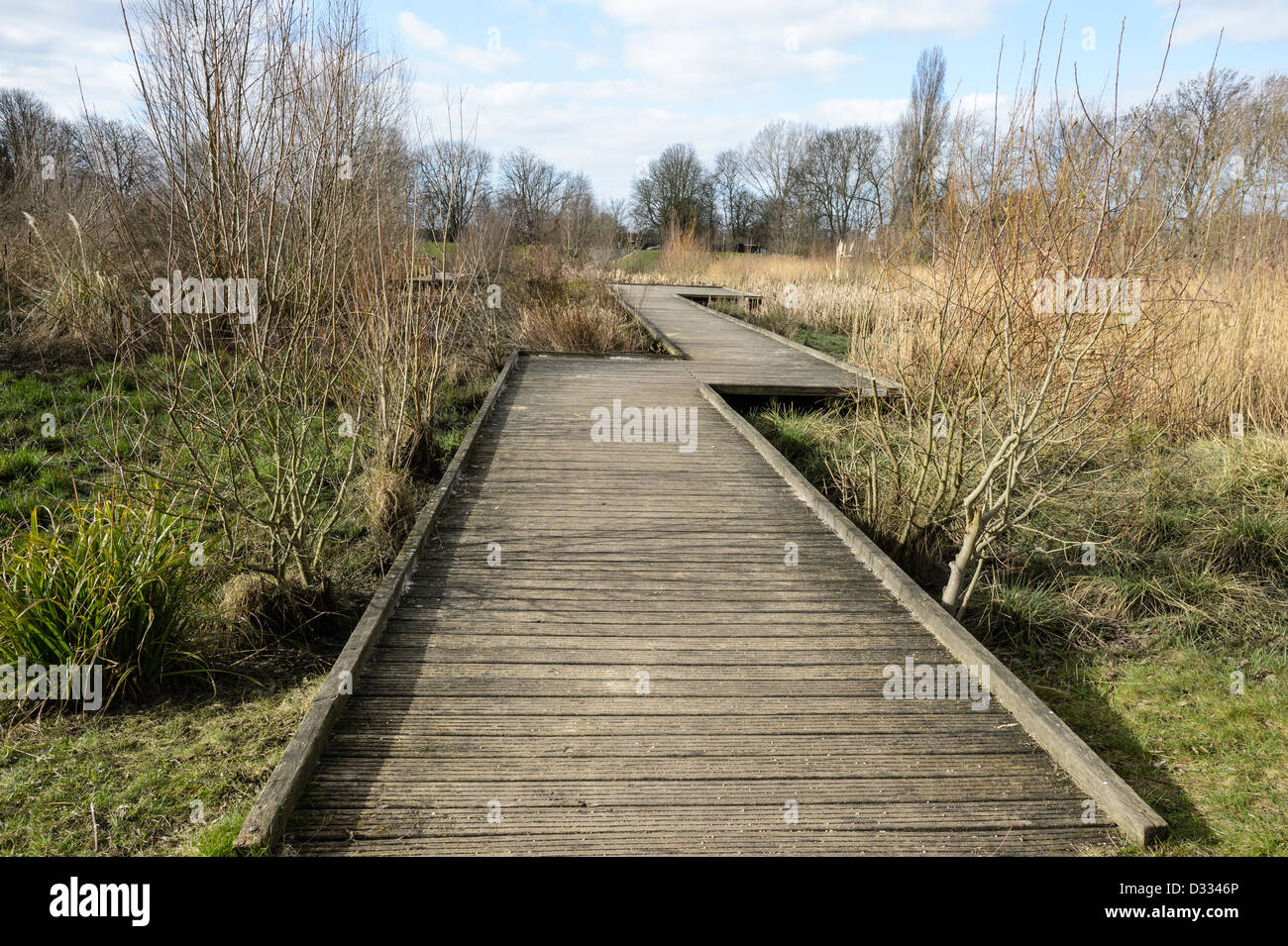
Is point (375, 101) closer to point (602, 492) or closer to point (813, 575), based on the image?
point (602, 492)

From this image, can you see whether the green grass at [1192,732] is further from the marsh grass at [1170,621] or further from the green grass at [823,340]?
the green grass at [823,340]

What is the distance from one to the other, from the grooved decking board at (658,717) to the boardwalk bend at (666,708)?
10 millimetres

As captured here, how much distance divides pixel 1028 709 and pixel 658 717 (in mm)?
1408

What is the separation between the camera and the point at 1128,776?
3.25 metres

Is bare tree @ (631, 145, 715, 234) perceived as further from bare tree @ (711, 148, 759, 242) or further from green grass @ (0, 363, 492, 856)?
green grass @ (0, 363, 492, 856)

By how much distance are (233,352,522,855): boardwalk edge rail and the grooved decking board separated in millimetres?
51

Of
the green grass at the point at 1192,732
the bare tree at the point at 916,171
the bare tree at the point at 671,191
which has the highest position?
Result: the bare tree at the point at 671,191

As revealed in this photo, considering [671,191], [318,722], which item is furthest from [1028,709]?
[671,191]

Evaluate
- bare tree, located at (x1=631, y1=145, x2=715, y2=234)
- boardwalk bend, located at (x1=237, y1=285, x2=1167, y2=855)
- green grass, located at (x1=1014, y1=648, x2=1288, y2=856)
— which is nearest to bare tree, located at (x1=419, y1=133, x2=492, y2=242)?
boardwalk bend, located at (x1=237, y1=285, x2=1167, y2=855)

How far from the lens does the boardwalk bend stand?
2.49 meters

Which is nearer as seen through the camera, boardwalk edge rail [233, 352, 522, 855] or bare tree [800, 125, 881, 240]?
boardwalk edge rail [233, 352, 522, 855]

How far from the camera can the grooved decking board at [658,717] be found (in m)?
2.48

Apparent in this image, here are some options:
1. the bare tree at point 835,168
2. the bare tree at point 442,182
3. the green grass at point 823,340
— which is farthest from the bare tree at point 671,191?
the bare tree at point 442,182

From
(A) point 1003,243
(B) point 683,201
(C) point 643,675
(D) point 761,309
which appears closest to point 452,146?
(A) point 1003,243
